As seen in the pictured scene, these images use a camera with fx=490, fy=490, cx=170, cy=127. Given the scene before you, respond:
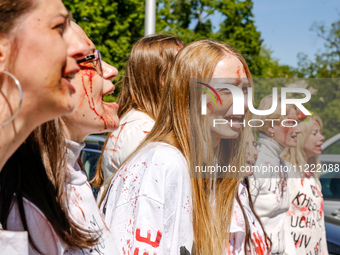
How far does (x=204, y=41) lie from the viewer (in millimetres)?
2211

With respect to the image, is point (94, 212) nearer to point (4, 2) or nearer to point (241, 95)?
point (4, 2)

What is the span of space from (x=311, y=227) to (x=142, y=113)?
1846 mm

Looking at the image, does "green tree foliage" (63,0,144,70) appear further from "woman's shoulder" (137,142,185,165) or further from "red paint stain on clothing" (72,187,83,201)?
"red paint stain on clothing" (72,187,83,201)

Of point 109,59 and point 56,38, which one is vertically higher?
point 109,59

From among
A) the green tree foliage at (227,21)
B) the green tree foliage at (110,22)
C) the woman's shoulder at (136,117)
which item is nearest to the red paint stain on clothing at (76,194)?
the woman's shoulder at (136,117)

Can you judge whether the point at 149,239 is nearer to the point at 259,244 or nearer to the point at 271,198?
the point at 259,244

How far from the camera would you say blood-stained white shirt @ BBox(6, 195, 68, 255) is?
1.20 meters

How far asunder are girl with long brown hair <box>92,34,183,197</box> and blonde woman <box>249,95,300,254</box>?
1.02 metres

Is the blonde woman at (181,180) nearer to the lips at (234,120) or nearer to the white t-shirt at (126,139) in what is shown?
the lips at (234,120)

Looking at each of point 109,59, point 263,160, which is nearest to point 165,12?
point 109,59

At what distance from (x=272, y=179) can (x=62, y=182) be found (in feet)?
7.90

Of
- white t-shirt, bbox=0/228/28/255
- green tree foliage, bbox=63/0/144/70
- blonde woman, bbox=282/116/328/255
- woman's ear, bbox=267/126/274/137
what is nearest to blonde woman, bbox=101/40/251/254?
white t-shirt, bbox=0/228/28/255

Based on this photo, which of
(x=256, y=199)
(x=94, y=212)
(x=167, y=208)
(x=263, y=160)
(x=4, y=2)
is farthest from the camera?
(x=263, y=160)

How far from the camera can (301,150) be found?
4.60 meters
